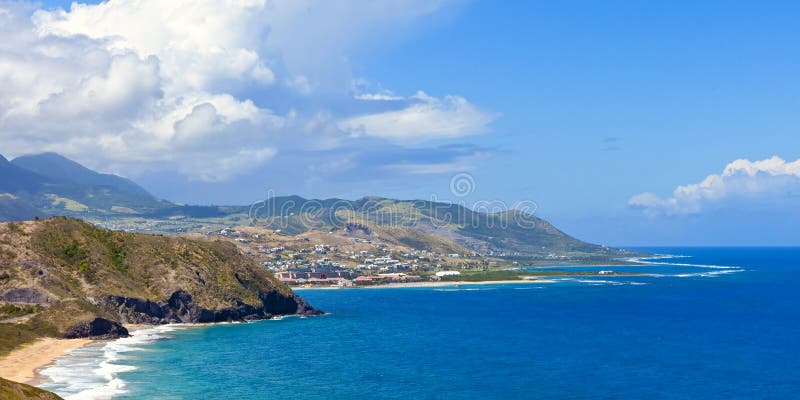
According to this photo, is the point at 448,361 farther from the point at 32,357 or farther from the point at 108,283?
the point at 108,283

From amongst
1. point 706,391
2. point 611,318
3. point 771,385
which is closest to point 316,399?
point 706,391

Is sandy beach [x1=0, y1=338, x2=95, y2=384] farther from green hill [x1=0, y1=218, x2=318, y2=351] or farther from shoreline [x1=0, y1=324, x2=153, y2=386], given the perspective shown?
green hill [x1=0, y1=218, x2=318, y2=351]

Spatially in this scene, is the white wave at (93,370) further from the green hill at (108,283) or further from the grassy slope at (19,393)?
the green hill at (108,283)

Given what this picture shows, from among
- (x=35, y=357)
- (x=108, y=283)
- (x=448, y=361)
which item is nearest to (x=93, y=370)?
(x=35, y=357)

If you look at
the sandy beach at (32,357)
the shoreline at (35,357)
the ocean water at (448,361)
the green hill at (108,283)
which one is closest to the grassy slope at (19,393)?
the ocean water at (448,361)

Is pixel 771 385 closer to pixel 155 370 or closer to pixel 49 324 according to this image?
pixel 155 370
